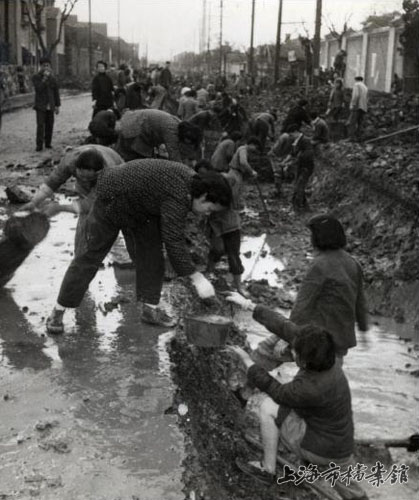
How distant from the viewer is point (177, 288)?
687 cm

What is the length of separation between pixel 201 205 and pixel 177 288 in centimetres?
244

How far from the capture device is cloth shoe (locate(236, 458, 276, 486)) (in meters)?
4.12

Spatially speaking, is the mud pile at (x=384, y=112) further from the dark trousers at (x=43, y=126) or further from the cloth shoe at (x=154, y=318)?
the cloth shoe at (x=154, y=318)

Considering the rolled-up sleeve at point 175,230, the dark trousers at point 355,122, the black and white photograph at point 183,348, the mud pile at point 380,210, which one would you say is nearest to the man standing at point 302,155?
the mud pile at point 380,210

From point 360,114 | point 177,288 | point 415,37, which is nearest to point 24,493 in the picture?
point 177,288

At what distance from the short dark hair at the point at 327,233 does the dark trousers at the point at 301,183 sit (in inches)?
370

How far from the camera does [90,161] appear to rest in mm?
5391

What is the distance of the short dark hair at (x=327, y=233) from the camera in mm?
4320

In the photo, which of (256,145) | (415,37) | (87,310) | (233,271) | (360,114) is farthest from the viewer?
(415,37)

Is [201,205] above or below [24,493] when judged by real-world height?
above

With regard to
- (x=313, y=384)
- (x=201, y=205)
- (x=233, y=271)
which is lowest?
(x=233, y=271)

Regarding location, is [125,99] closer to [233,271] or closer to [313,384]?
[233,271]

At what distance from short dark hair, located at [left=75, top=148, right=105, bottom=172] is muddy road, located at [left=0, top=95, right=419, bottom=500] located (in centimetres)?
126

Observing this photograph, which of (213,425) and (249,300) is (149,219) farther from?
(213,425)
